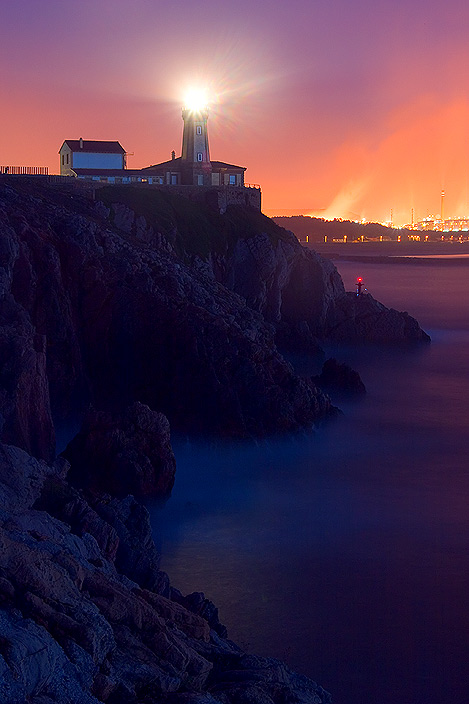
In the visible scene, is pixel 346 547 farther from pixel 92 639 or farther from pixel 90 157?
pixel 90 157

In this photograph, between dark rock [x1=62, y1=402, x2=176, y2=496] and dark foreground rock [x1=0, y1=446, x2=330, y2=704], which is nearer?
dark foreground rock [x1=0, y1=446, x2=330, y2=704]

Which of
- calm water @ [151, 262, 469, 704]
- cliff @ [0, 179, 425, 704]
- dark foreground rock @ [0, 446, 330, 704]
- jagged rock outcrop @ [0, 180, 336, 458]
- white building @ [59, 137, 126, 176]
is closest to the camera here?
dark foreground rock @ [0, 446, 330, 704]

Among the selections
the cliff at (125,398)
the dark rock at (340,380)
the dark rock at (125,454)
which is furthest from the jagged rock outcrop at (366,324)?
the dark rock at (125,454)

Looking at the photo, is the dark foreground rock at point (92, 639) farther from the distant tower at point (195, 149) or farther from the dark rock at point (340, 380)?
the distant tower at point (195, 149)

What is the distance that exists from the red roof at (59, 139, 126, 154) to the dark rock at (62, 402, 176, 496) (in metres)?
39.3

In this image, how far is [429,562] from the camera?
18875 mm

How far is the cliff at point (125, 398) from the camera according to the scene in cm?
968

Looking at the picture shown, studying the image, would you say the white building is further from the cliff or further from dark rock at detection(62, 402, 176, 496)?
dark rock at detection(62, 402, 176, 496)

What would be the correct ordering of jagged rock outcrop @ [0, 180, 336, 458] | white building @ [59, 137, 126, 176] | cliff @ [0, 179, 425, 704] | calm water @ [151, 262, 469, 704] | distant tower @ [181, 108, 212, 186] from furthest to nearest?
distant tower @ [181, 108, 212, 186]
white building @ [59, 137, 126, 176]
jagged rock outcrop @ [0, 180, 336, 458]
calm water @ [151, 262, 469, 704]
cliff @ [0, 179, 425, 704]

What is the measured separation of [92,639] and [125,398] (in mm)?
20384

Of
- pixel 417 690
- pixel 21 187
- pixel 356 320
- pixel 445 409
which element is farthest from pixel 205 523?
pixel 356 320

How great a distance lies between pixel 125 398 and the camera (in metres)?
29.6

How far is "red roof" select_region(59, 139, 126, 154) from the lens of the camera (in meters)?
59.2

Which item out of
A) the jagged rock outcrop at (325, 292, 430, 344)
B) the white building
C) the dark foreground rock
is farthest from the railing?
the dark foreground rock
